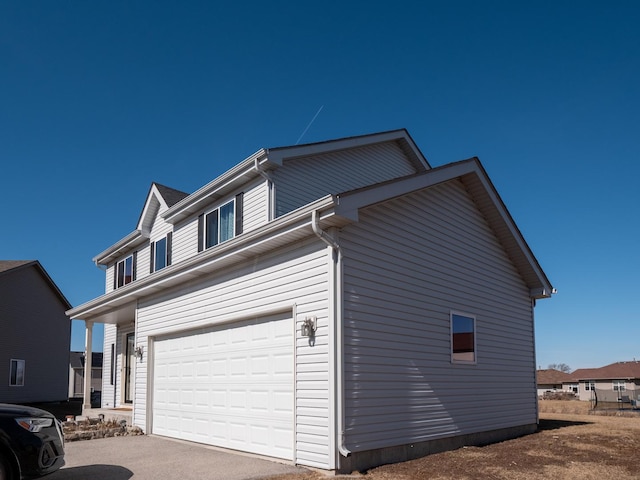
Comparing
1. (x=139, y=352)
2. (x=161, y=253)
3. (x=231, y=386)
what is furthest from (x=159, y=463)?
(x=161, y=253)

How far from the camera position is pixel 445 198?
12.2 m

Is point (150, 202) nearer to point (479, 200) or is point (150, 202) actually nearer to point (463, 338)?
point (479, 200)

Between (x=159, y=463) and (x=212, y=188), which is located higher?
(x=212, y=188)

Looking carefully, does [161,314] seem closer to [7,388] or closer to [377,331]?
[377,331]

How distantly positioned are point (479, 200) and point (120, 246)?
1442 cm

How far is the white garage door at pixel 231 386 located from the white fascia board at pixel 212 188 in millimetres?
4095

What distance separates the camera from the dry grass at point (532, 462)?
8.45 metres

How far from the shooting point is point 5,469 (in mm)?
7000

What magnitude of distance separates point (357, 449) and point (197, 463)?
2.79 metres

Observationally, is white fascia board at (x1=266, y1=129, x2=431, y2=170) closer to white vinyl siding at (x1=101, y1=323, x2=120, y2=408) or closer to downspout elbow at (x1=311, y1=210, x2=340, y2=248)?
downspout elbow at (x1=311, y1=210, x2=340, y2=248)

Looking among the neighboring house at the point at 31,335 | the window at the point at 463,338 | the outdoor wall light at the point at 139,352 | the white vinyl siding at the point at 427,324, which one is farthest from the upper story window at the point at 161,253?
the neighboring house at the point at 31,335

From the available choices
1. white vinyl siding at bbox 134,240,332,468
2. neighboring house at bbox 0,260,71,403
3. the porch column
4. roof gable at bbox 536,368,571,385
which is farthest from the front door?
roof gable at bbox 536,368,571,385

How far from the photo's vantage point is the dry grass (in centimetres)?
845

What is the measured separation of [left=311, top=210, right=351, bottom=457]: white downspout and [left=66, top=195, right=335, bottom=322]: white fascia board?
0.91ft
